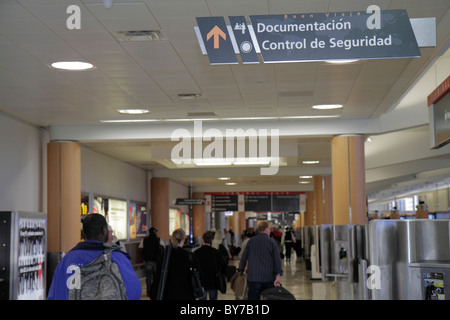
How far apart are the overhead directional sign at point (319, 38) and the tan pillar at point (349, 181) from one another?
7177 mm

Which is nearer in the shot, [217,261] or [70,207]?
[217,261]

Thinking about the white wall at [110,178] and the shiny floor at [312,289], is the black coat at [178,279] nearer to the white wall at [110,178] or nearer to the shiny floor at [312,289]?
the shiny floor at [312,289]

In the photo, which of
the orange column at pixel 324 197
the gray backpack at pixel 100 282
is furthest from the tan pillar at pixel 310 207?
the gray backpack at pixel 100 282

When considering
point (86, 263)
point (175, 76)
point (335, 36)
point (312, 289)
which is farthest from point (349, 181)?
point (86, 263)

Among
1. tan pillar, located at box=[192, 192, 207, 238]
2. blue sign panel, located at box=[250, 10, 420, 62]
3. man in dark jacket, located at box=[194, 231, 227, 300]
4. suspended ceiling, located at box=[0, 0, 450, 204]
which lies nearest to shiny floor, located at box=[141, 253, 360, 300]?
suspended ceiling, located at box=[0, 0, 450, 204]

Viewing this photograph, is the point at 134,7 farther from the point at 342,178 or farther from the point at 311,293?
the point at 311,293

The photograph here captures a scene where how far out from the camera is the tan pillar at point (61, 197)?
1212 cm

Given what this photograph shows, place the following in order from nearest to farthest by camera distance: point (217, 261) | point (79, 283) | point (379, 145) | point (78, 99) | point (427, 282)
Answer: point (79, 283) → point (427, 282) → point (217, 261) → point (78, 99) → point (379, 145)

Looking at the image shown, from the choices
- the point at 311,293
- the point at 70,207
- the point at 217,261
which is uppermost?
the point at 70,207

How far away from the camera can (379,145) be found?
17.3 metres

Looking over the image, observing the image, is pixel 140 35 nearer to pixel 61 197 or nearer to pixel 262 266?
pixel 262 266

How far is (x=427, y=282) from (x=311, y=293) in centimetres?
907

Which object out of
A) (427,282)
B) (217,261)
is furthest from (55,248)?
(427,282)

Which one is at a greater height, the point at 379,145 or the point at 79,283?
the point at 379,145
